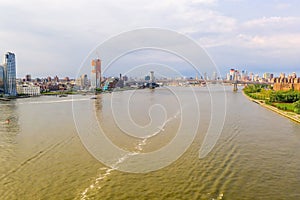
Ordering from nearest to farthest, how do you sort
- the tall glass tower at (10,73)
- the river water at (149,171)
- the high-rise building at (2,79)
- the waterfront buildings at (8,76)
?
the river water at (149,171), the high-rise building at (2,79), the waterfront buildings at (8,76), the tall glass tower at (10,73)

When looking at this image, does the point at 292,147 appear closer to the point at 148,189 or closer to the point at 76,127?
the point at 148,189

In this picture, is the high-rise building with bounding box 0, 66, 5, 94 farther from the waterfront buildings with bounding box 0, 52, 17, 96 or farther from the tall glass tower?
the tall glass tower

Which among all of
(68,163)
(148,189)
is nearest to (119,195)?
(148,189)

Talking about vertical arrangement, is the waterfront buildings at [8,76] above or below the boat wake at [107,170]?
above

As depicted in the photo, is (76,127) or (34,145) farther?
(76,127)

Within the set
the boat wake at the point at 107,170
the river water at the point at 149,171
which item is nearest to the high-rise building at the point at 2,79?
the river water at the point at 149,171

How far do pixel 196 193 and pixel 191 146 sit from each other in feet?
6.37

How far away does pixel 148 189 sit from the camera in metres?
2.84

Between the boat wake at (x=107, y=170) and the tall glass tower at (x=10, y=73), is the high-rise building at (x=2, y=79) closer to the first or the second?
the tall glass tower at (x=10, y=73)

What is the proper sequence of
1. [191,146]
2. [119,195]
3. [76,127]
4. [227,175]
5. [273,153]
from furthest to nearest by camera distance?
[76,127], [191,146], [273,153], [227,175], [119,195]

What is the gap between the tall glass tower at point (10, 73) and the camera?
25.4 metres

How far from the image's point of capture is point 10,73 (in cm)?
2578

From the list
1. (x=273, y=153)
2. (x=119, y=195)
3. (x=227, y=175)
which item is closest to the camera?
(x=119, y=195)

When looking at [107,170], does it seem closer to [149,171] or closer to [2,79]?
[149,171]
